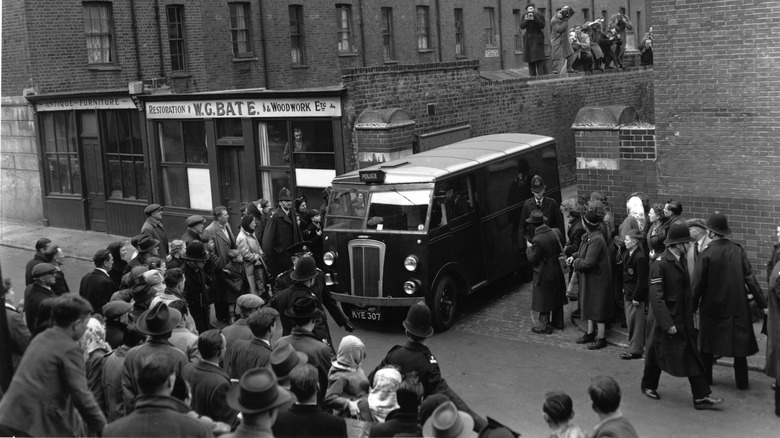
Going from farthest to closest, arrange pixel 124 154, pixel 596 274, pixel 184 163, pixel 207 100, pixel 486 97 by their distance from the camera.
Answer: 1. pixel 124 154
2. pixel 486 97
3. pixel 184 163
4. pixel 207 100
5. pixel 596 274

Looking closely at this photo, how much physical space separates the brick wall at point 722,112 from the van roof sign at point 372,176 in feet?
14.5

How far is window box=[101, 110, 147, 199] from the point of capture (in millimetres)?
20562

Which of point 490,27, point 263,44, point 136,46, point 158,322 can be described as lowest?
point 158,322

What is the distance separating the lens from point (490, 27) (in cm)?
3919

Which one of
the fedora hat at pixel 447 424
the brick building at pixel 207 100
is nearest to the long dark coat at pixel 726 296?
the fedora hat at pixel 447 424

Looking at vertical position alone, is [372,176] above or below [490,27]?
below

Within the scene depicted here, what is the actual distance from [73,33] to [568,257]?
670 inches

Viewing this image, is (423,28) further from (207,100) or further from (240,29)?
(207,100)

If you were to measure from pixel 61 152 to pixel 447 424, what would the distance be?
20.1 m

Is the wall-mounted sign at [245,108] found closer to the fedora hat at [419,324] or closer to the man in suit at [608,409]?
the fedora hat at [419,324]

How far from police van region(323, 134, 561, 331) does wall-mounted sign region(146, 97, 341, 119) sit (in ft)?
11.2

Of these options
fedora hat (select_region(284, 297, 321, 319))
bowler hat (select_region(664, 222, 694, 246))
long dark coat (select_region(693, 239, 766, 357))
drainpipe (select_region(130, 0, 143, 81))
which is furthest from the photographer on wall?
fedora hat (select_region(284, 297, 321, 319))

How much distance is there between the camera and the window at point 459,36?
1460 inches

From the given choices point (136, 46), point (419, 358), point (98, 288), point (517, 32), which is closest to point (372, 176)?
point (98, 288)
